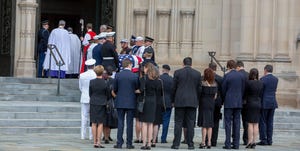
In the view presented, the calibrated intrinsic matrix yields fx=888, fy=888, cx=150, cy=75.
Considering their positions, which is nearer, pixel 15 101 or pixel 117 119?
pixel 117 119

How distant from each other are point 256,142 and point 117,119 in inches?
156

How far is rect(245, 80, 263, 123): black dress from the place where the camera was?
20.1 meters

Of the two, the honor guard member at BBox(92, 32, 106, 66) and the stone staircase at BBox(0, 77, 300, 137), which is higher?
the honor guard member at BBox(92, 32, 106, 66)

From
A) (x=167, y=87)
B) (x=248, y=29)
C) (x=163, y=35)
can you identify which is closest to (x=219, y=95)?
(x=167, y=87)

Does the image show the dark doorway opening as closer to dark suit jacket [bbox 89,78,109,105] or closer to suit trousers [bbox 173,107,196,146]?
dark suit jacket [bbox 89,78,109,105]

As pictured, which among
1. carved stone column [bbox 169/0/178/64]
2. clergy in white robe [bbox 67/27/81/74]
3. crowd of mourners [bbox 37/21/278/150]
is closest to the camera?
crowd of mourners [bbox 37/21/278/150]

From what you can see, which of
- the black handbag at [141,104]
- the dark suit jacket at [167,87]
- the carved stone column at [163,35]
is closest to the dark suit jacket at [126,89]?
the black handbag at [141,104]

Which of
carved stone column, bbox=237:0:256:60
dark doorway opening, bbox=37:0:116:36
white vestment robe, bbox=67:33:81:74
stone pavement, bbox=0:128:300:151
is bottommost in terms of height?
stone pavement, bbox=0:128:300:151

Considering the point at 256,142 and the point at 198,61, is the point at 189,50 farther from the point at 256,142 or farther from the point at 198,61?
the point at 256,142

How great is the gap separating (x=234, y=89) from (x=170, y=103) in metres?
1.48

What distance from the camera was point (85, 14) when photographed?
126 ft

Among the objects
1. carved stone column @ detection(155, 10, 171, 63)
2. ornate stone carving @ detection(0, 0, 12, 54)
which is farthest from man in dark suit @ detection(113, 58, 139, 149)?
ornate stone carving @ detection(0, 0, 12, 54)

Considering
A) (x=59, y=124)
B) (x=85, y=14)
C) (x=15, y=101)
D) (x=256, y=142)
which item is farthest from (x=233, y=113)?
(x=85, y=14)

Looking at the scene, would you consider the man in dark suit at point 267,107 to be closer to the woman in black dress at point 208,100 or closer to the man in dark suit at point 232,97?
the man in dark suit at point 232,97
